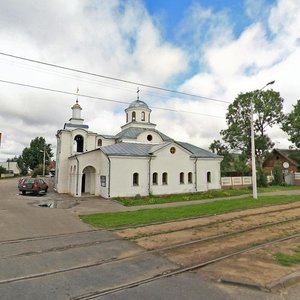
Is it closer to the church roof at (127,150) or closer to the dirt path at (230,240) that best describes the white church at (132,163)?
the church roof at (127,150)

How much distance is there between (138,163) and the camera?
78.9 feet

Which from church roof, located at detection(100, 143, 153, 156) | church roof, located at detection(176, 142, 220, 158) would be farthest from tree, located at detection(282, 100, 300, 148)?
church roof, located at detection(100, 143, 153, 156)

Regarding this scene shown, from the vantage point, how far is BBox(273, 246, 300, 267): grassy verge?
615 centimetres

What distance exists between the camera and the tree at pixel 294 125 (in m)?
40.1

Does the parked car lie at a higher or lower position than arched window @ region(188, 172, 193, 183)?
lower

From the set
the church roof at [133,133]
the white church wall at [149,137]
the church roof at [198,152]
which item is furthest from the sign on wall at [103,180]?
the church roof at [198,152]

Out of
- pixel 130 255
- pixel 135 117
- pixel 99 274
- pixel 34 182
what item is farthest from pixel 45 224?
pixel 135 117

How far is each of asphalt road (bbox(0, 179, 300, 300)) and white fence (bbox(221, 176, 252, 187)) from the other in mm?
22883

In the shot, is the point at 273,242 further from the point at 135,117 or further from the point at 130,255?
the point at 135,117

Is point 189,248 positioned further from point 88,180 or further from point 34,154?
point 34,154

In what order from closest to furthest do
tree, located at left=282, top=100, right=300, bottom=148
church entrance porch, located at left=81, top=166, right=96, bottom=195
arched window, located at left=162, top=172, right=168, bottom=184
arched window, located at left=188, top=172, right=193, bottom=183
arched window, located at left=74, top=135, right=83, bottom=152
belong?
arched window, located at left=162, top=172, right=168, bottom=184
church entrance porch, located at left=81, top=166, right=96, bottom=195
arched window, located at left=188, top=172, right=193, bottom=183
arched window, located at left=74, top=135, right=83, bottom=152
tree, located at left=282, top=100, right=300, bottom=148

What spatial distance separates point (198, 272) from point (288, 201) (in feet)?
49.7

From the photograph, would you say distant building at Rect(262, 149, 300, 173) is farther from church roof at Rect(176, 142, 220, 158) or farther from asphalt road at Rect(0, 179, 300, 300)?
asphalt road at Rect(0, 179, 300, 300)

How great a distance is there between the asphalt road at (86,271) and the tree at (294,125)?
38997mm
